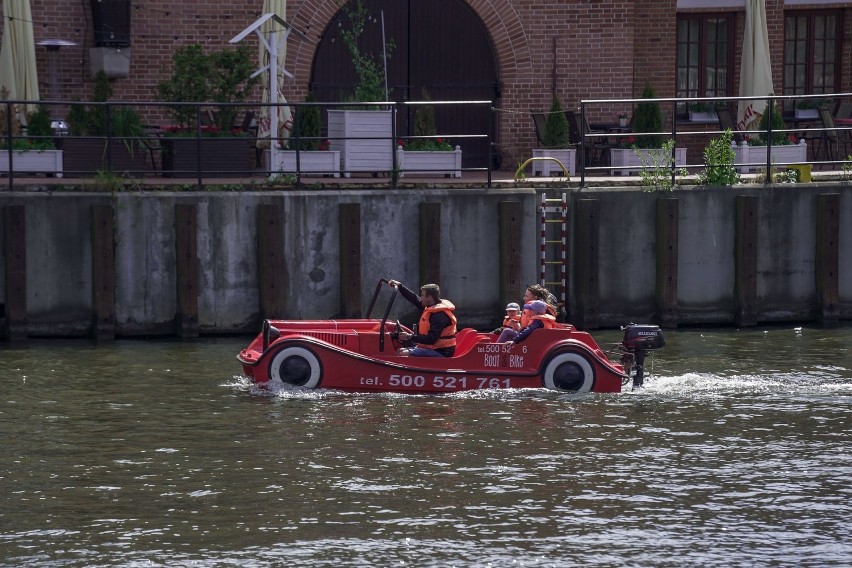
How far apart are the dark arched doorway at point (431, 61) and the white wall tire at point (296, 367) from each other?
876cm

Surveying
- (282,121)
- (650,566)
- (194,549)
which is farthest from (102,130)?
(650,566)

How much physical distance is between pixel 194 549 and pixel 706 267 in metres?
11.0

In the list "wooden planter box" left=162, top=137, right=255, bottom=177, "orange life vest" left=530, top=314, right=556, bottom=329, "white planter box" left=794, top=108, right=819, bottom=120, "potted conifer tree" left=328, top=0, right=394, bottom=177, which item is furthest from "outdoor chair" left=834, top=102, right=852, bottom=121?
"orange life vest" left=530, top=314, right=556, bottom=329

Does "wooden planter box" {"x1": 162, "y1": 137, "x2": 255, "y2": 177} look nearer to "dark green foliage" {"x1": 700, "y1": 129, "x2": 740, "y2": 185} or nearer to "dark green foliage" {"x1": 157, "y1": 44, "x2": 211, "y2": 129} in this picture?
"dark green foliage" {"x1": 157, "y1": 44, "x2": 211, "y2": 129}

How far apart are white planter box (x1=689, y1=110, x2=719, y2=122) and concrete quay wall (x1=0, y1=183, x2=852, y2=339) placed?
193 inches

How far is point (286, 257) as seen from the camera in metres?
18.9

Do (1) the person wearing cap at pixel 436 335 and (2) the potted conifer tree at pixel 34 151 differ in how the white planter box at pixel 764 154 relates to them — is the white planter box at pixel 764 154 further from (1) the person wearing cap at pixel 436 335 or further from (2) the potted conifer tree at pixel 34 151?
(2) the potted conifer tree at pixel 34 151

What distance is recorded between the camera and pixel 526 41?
23859mm

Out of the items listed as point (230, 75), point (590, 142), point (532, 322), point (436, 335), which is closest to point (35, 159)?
point (230, 75)

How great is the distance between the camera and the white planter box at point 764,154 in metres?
21.4

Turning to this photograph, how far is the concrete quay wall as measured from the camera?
18.6 meters

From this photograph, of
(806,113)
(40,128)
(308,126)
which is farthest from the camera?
(806,113)

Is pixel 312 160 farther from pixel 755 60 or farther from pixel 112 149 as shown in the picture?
pixel 755 60

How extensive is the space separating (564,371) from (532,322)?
2.08 ft
